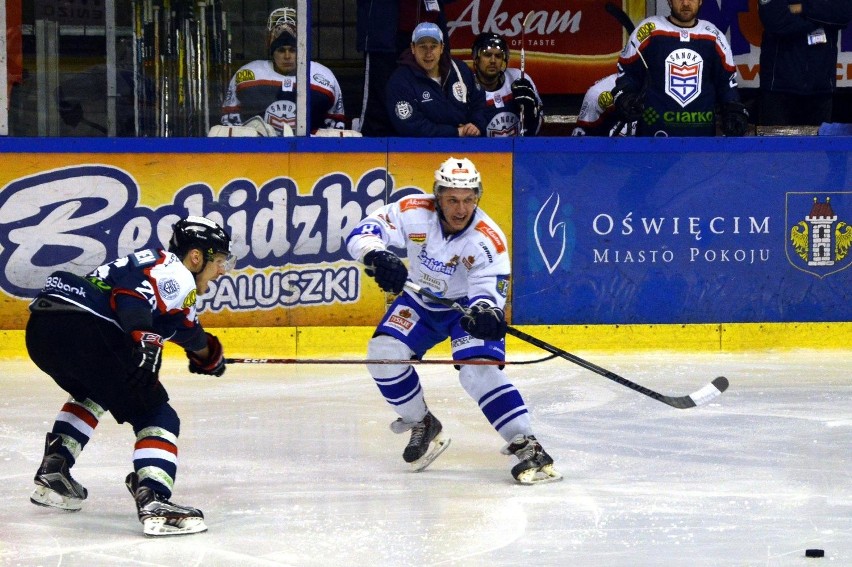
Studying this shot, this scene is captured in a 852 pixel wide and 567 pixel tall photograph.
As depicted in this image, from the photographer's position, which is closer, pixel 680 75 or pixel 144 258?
pixel 144 258

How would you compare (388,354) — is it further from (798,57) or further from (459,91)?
(798,57)

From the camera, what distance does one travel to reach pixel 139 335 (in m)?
4.46

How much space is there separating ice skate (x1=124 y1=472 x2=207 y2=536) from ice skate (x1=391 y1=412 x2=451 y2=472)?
1147 mm

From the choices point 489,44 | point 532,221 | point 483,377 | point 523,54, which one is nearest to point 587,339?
point 532,221

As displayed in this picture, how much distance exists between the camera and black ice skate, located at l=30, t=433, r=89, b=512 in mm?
4812

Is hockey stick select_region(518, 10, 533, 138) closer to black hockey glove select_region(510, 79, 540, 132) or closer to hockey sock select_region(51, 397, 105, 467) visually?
black hockey glove select_region(510, 79, 540, 132)

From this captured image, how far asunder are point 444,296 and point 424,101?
2722 millimetres

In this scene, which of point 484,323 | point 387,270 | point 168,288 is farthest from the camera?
point 387,270

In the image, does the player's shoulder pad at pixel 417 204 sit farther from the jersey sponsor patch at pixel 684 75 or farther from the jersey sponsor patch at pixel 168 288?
the jersey sponsor patch at pixel 684 75

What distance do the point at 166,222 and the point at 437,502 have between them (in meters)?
3.27

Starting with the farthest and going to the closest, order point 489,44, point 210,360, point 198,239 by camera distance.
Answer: point 489,44, point 210,360, point 198,239

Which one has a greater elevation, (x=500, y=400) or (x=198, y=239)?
(x=198, y=239)

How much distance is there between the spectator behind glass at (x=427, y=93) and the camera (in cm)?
809

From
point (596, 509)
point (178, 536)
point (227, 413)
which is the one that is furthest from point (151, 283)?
point (227, 413)
